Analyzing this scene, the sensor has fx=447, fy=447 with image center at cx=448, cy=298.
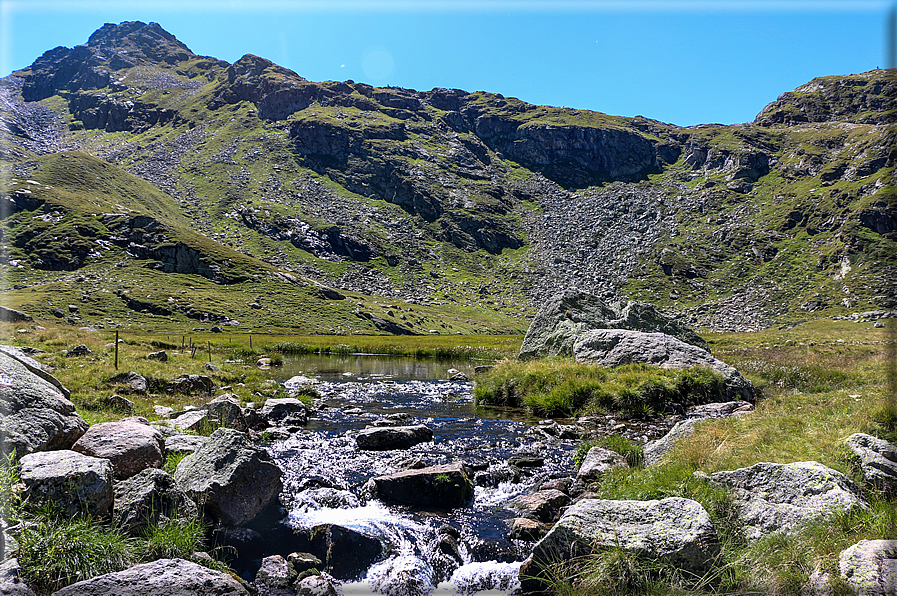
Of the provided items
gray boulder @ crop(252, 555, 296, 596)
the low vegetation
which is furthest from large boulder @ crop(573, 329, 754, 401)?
gray boulder @ crop(252, 555, 296, 596)

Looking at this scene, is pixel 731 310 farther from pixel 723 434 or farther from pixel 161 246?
pixel 161 246

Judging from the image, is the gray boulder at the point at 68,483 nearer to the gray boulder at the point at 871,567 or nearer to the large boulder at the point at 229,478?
the large boulder at the point at 229,478

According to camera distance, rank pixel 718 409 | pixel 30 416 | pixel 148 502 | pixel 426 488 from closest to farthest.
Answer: pixel 148 502
pixel 30 416
pixel 426 488
pixel 718 409

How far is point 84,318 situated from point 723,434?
111 meters

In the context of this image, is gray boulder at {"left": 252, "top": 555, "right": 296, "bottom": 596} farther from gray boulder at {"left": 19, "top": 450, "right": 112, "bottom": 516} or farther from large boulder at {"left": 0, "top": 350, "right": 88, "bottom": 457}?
large boulder at {"left": 0, "top": 350, "right": 88, "bottom": 457}

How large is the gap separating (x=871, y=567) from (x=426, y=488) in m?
9.86

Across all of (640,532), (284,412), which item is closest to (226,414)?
(284,412)

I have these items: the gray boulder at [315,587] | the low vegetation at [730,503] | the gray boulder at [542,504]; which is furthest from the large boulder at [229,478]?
the low vegetation at [730,503]

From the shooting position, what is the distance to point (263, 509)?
11.4 m

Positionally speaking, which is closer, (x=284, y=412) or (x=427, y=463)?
(x=427, y=463)

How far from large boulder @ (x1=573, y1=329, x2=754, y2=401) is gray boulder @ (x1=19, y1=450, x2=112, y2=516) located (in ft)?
91.2

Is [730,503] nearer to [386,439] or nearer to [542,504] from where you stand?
[542,504]

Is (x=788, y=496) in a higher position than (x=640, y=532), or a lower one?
higher

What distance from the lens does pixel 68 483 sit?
318 inches
